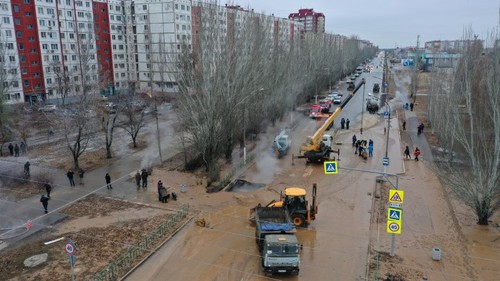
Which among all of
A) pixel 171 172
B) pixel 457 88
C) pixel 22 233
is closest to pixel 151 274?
pixel 22 233

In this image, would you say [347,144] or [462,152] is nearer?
[462,152]

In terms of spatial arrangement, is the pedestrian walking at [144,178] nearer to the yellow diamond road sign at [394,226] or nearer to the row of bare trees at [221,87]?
the row of bare trees at [221,87]

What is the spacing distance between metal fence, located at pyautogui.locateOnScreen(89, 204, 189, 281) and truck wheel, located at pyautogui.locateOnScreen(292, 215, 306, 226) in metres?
6.18

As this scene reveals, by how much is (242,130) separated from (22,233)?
775 inches

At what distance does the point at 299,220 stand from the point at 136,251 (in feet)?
27.7

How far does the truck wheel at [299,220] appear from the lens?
20.6m

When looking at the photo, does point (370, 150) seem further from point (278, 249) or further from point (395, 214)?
point (278, 249)

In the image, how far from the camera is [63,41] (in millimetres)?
64312

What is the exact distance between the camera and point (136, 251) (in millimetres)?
17453

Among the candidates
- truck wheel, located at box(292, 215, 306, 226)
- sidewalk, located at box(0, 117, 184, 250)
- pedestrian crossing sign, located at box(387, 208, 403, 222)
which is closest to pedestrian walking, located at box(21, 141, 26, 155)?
sidewalk, located at box(0, 117, 184, 250)

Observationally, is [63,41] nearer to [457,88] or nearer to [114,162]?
[114,162]

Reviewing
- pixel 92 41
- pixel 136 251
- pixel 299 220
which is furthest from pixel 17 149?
pixel 92 41

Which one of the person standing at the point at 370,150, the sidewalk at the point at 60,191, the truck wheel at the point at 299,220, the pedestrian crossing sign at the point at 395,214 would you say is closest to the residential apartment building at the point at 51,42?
the sidewalk at the point at 60,191

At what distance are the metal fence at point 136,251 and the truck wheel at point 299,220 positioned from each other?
243 inches
